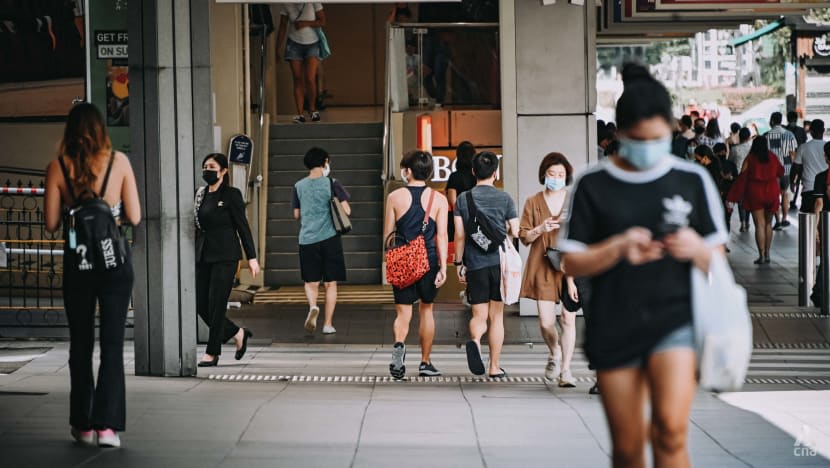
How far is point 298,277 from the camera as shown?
57.3ft

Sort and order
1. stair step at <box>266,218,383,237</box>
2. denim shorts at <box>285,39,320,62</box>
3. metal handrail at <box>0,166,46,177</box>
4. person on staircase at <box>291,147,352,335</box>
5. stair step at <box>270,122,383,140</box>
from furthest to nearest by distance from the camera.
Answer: denim shorts at <box>285,39,320,62</box> < stair step at <box>270,122,383,140</box> < stair step at <box>266,218,383,237</box> < metal handrail at <box>0,166,46,177</box> < person on staircase at <box>291,147,352,335</box>

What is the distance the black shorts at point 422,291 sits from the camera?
10.0 meters

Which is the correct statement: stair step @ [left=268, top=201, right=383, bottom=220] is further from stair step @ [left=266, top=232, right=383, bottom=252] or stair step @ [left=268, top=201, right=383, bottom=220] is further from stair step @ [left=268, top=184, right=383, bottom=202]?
stair step @ [left=266, top=232, right=383, bottom=252]

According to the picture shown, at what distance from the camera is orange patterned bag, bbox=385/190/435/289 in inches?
392

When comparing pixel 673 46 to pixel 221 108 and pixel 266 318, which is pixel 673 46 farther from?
pixel 266 318

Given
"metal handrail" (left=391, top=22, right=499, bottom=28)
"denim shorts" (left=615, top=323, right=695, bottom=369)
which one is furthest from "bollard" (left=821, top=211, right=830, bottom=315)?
"denim shorts" (left=615, top=323, right=695, bottom=369)

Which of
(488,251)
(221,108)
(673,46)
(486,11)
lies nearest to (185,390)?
(488,251)

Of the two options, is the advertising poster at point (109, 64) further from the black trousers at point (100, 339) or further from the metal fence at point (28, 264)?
the black trousers at point (100, 339)

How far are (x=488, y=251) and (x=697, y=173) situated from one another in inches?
212

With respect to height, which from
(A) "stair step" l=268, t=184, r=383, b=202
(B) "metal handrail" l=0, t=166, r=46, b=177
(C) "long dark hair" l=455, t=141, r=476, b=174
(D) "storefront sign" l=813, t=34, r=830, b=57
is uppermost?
(D) "storefront sign" l=813, t=34, r=830, b=57

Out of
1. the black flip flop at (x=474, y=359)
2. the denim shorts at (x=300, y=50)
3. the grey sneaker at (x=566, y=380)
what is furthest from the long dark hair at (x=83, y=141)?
the denim shorts at (x=300, y=50)

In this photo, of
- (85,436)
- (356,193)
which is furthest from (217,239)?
(356,193)

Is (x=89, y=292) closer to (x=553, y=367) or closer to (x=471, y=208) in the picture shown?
(x=471, y=208)

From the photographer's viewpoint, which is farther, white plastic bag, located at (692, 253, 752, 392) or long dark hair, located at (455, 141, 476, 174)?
long dark hair, located at (455, 141, 476, 174)
